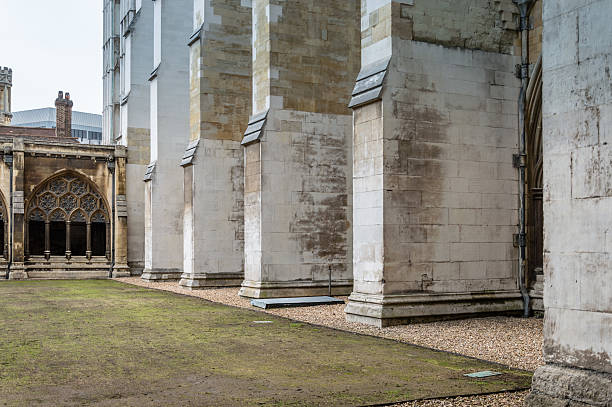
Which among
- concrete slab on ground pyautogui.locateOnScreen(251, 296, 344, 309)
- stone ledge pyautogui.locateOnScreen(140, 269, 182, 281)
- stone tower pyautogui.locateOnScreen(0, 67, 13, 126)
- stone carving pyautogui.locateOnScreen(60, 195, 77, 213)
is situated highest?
stone tower pyautogui.locateOnScreen(0, 67, 13, 126)

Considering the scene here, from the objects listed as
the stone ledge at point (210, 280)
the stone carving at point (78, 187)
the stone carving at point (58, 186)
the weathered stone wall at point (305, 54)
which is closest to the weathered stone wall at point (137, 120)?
the stone carving at point (78, 187)

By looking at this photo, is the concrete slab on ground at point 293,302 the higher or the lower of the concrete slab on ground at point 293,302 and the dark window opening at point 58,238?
the lower

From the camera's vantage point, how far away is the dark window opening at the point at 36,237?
22.5m

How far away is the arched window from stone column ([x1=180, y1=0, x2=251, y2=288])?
7.84 meters

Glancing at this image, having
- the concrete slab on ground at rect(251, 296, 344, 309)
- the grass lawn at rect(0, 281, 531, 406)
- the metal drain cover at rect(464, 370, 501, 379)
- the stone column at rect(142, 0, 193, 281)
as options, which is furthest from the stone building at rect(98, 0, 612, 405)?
the stone column at rect(142, 0, 193, 281)

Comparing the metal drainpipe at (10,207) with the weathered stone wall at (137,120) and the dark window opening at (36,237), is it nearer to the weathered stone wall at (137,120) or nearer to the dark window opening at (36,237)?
the dark window opening at (36,237)

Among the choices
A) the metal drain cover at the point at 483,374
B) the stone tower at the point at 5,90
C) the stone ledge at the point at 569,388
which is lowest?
the metal drain cover at the point at 483,374

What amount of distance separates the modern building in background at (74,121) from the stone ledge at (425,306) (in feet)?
247

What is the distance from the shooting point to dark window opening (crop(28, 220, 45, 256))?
22547 millimetres

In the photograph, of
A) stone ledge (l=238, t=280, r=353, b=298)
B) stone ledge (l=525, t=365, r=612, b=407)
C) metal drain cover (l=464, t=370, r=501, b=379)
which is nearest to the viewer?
stone ledge (l=525, t=365, r=612, b=407)

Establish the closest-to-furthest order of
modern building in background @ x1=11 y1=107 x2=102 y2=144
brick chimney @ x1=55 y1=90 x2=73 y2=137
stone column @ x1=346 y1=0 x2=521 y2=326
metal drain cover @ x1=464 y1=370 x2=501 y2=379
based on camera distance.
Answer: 1. metal drain cover @ x1=464 y1=370 x2=501 y2=379
2. stone column @ x1=346 y1=0 x2=521 y2=326
3. brick chimney @ x1=55 y1=90 x2=73 y2=137
4. modern building in background @ x1=11 y1=107 x2=102 y2=144

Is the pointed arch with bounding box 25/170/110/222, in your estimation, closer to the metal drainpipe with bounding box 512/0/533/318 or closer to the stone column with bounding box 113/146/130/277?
the stone column with bounding box 113/146/130/277

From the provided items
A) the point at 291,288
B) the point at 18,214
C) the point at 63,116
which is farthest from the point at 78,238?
the point at 63,116

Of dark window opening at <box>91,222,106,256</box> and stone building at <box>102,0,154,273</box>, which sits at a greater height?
stone building at <box>102,0,154,273</box>
